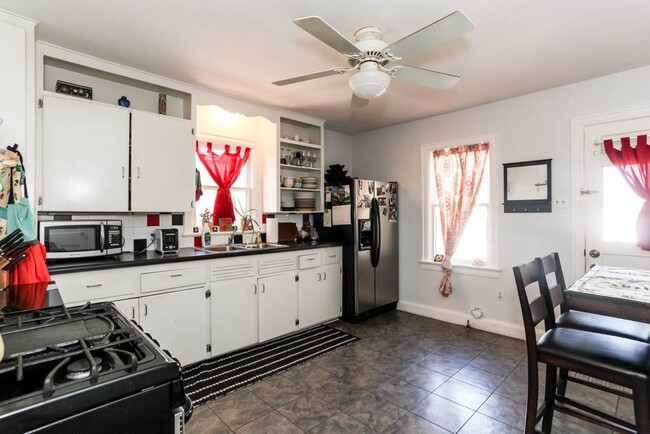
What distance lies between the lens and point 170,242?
9.27ft

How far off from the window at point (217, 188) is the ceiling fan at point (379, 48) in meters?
1.86

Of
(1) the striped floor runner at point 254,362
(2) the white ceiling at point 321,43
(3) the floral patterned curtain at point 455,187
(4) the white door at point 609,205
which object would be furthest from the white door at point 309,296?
(4) the white door at point 609,205

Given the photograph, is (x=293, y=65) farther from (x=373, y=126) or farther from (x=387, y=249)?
(x=387, y=249)

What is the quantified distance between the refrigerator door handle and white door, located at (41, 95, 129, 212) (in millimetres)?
2523

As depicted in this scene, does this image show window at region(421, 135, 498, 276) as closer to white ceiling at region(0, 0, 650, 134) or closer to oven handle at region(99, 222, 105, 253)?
white ceiling at region(0, 0, 650, 134)

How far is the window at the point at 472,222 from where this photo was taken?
11.6 ft

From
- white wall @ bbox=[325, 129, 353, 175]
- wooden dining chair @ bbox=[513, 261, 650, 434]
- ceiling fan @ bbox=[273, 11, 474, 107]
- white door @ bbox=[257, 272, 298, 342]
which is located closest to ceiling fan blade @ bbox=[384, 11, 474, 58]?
ceiling fan @ bbox=[273, 11, 474, 107]

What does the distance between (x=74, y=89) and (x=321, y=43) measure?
1877 millimetres

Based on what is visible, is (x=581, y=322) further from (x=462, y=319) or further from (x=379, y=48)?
(x=379, y=48)

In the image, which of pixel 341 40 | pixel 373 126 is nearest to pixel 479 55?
pixel 341 40

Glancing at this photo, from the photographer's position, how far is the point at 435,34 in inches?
62.1

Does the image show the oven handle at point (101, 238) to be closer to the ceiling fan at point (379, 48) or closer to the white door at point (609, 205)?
the ceiling fan at point (379, 48)

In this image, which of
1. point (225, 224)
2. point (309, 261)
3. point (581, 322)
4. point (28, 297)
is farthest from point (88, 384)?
point (225, 224)

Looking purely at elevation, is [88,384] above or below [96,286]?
above
